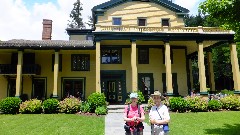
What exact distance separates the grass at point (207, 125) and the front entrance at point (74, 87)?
13.4 m

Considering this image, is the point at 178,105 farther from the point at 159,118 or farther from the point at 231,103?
the point at 159,118

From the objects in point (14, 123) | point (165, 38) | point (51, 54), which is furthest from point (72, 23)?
point (14, 123)

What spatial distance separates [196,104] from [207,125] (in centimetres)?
531

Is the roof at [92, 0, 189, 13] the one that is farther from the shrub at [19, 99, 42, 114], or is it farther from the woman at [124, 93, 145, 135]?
the woman at [124, 93, 145, 135]

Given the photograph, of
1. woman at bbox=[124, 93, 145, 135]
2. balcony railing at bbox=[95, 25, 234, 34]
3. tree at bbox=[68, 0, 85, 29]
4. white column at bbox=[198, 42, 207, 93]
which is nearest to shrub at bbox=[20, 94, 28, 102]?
balcony railing at bbox=[95, 25, 234, 34]

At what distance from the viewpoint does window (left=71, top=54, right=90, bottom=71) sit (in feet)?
84.8

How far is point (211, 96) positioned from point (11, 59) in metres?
19.7

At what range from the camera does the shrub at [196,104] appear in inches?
709

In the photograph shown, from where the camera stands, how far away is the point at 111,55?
25.5 m

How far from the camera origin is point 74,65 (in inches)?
1019

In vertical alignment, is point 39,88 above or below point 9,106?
above

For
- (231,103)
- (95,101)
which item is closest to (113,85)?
(95,101)

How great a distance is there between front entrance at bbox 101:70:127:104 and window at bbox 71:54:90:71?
2.22 metres

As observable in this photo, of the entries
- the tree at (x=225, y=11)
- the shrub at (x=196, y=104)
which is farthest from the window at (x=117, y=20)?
the tree at (x=225, y=11)
